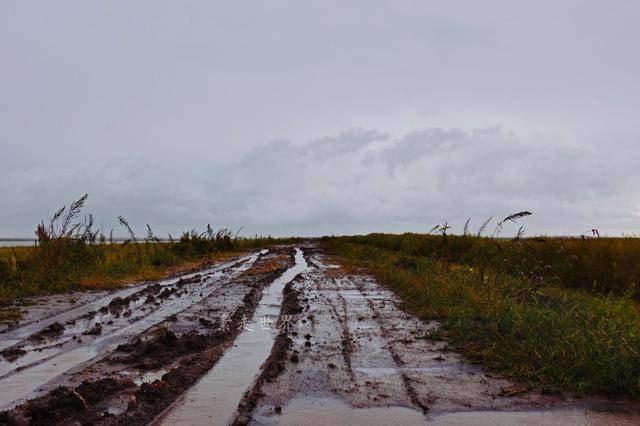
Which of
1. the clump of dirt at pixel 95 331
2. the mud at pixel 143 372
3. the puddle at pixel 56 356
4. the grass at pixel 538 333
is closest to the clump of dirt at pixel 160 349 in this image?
the mud at pixel 143 372

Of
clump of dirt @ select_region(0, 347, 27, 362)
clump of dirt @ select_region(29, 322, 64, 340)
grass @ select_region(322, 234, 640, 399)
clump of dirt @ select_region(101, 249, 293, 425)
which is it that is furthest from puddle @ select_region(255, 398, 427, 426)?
clump of dirt @ select_region(29, 322, 64, 340)

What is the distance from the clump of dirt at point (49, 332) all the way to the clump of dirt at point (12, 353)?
28.8 inches

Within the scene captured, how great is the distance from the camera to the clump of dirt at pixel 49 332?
6994mm

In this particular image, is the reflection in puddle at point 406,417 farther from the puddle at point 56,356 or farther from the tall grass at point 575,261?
the tall grass at point 575,261

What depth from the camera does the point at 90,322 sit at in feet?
26.8

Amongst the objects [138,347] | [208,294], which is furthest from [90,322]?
[208,294]

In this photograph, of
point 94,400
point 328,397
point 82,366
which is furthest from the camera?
point 82,366

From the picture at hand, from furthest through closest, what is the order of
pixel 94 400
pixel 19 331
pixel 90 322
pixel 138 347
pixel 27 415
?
1. pixel 90 322
2. pixel 19 331
3. pixel 138 347
4. pixel 94 400
5. pixel 27 415

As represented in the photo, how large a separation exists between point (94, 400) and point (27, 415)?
1.57 feet

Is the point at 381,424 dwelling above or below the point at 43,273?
below

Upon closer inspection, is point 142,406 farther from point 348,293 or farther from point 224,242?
point 224,242

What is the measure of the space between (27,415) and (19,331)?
4159 millimetres

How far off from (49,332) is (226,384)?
12.2ft

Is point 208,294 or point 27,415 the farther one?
point 208,294
